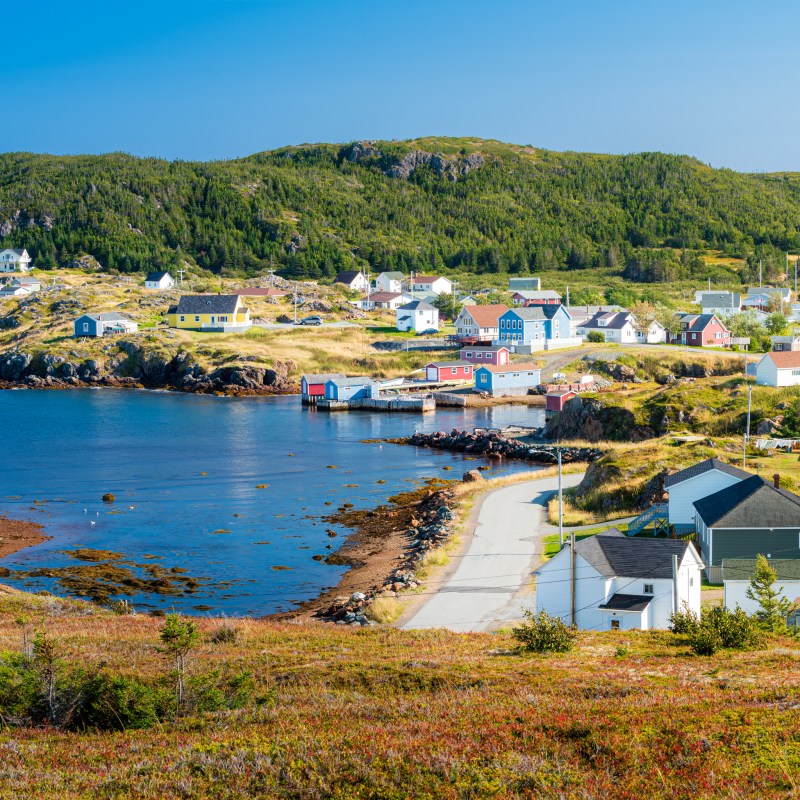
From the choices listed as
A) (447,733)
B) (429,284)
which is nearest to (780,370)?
(447,733)

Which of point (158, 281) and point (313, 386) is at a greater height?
point (158, 281)

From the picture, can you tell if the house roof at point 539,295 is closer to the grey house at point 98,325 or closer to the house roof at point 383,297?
the house roof at point 383,297

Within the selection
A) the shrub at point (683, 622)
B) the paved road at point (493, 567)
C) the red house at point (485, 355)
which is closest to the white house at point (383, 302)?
the red house at point (485, 355)

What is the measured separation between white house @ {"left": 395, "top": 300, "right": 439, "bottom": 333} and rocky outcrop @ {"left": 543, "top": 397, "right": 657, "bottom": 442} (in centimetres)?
5146

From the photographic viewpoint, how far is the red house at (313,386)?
8762cm

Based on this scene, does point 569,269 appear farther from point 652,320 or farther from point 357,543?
point 357,543

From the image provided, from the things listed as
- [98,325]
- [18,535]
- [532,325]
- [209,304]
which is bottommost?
[18,535]

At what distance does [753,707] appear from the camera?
12.9 m

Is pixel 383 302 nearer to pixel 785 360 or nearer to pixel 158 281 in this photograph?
pixel 158 281

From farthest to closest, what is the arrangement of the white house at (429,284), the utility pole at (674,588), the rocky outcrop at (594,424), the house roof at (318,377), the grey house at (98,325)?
1. the white house at (429,284)
2. the grey house at (98,325)
3. the house roof at (318,377)
4. the rocky outcrop at (594,424)
5. the utility pole at (674,588)

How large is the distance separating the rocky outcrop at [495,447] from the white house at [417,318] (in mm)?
47893

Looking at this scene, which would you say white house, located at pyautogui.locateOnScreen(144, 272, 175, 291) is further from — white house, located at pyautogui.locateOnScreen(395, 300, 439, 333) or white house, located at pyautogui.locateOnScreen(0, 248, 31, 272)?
white house, located at pyautogui.locateOnScreen(395, 300, 439, 333)

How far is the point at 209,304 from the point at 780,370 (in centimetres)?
7176

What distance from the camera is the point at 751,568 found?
1021 inches
